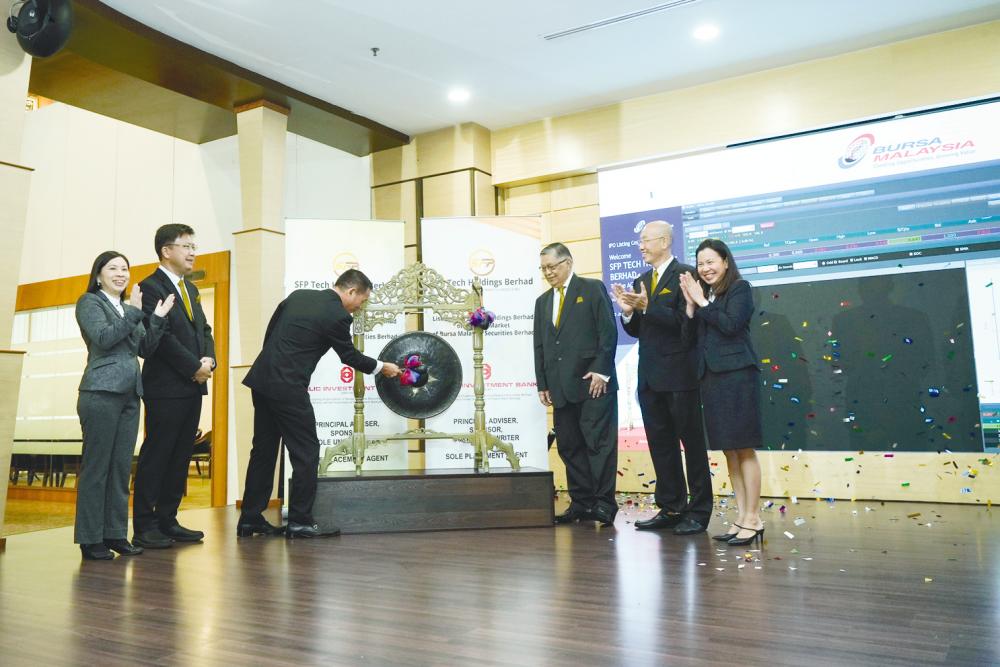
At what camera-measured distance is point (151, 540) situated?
11.5 ft

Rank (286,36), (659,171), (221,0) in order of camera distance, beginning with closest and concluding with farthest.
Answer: (221,0), (286,36), (659,171)

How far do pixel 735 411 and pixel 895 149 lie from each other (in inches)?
115

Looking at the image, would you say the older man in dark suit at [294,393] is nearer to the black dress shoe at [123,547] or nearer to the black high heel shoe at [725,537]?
the black dress shoe at [123,547]

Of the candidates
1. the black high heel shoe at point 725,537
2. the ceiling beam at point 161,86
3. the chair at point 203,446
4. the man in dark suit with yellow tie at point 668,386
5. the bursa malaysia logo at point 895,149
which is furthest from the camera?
the chair at point 203,446

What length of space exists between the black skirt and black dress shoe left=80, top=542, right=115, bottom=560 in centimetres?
261

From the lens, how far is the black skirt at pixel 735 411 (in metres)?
3.17

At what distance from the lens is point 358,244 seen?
5207 millimetres

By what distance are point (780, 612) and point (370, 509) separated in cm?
226

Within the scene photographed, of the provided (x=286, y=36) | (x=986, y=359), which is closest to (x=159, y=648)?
(x=286, y=36)

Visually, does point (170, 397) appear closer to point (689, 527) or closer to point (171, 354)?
point (171, 354)

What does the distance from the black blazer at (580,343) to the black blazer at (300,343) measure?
1.09m

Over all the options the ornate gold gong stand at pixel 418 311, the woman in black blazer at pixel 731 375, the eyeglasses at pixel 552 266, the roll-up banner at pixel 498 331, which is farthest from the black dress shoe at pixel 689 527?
the eyeglasses at pixel 552 266

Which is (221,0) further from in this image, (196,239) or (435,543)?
(435,543)

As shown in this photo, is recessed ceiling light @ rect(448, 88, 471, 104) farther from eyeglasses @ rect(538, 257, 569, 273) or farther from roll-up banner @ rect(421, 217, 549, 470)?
eyeglasses @ rect(538, 257, 569, 273)
